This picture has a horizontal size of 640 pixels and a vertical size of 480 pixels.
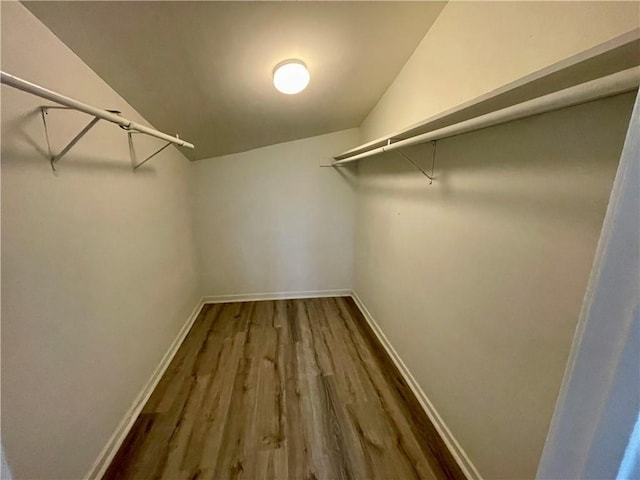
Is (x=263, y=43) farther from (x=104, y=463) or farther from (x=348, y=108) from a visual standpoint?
(x=104, y=463)

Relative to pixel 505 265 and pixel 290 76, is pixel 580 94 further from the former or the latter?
pixel 290 76

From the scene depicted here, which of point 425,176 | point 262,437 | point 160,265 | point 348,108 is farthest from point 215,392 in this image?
point 348,108

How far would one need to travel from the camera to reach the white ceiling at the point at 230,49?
47.3 inches

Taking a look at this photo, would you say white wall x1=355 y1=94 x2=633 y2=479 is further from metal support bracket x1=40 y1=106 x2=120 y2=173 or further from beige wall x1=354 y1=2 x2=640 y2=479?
metal support bracket x1=40 y1=106 x2=120 y2=173

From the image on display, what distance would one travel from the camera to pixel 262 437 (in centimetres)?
170

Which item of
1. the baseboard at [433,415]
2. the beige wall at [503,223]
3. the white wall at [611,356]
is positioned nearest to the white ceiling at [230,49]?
the beige wall at [503,223]

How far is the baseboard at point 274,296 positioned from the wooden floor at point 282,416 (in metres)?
0.75

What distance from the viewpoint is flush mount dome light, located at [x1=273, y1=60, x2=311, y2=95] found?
1.70 m

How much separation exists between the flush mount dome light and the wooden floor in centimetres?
195

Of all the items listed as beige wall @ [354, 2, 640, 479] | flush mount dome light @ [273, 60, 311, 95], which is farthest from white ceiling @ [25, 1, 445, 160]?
beige wall @ [354, 2, 640, 479]

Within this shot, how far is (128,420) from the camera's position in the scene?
174 cm

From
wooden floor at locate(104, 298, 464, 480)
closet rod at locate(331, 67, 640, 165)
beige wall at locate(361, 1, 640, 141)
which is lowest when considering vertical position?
wooden floor at locate(104, 298, 464, 480)

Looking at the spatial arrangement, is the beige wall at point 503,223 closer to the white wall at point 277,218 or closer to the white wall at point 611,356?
the white wall at point 611,356

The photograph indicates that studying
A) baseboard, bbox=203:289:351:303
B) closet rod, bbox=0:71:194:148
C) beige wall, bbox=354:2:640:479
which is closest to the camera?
closet rod, bbox=0:71:194:148
